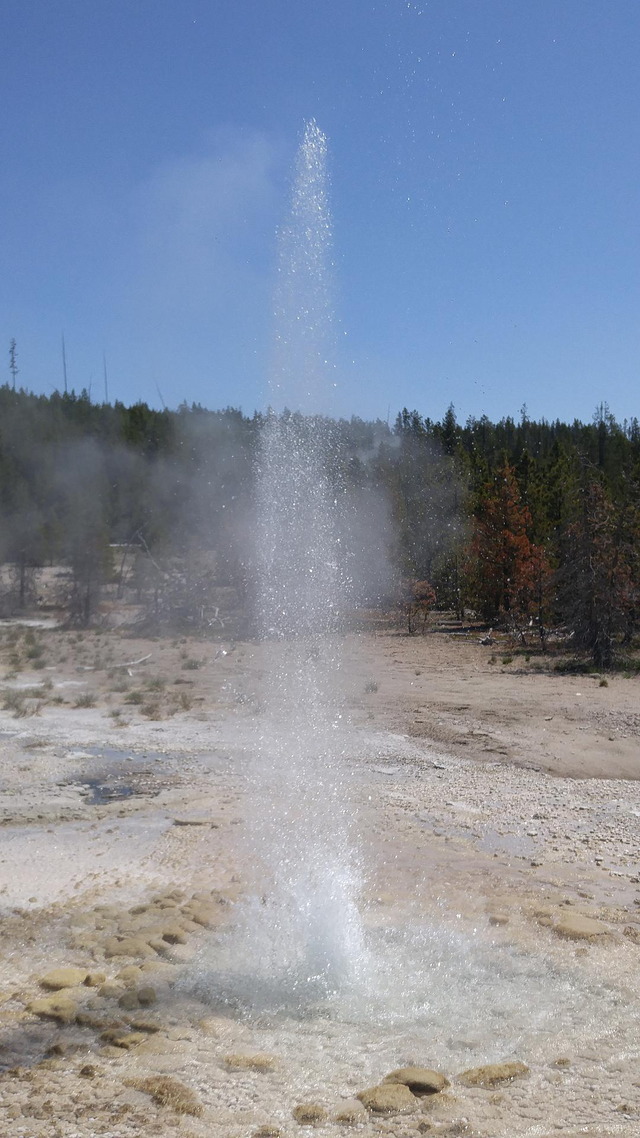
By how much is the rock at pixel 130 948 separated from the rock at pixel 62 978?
276 millimetres

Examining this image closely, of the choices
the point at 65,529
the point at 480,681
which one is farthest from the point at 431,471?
the point at 480,681

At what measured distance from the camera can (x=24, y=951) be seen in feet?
17.8

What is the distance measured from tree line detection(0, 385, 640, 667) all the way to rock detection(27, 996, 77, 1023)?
9.38 metres

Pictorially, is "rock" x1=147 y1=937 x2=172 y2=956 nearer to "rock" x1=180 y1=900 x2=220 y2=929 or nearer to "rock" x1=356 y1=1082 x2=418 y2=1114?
"rock" x1=180 y1=900 x2=220 y2=929

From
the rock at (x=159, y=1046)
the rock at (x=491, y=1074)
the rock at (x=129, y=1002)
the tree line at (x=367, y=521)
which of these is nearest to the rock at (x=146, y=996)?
the rock at (x=129, y=1002)

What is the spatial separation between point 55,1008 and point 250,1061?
1.06m

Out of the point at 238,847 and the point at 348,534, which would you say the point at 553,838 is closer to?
the point at 238,847

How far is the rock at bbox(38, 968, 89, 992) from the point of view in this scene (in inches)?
193

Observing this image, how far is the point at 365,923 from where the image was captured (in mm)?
5875

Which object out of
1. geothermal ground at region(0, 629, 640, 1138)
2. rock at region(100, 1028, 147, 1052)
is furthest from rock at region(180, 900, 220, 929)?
rock at region(100, 1028, 147, 1052)

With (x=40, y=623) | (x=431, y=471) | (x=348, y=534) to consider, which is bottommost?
(x=40, y=623)

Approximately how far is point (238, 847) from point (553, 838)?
8.32 ft

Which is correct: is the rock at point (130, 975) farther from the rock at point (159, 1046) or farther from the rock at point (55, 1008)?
the rock at point (159, 1046)

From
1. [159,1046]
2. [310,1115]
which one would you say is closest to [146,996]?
[159,1046]
